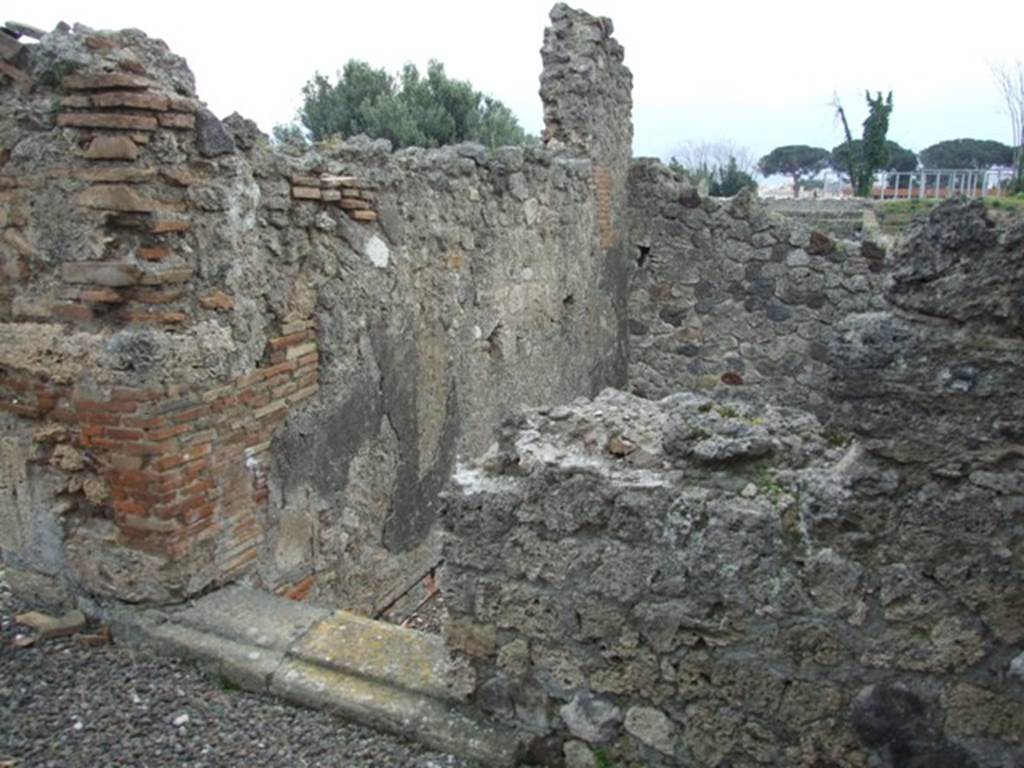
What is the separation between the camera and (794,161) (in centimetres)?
5700

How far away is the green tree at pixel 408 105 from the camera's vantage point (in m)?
18.8

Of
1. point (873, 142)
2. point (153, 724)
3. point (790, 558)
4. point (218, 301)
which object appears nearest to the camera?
point (790, 558)

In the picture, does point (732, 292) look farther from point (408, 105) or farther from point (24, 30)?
point (408, 105)

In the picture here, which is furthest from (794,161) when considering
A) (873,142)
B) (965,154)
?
(873,142)

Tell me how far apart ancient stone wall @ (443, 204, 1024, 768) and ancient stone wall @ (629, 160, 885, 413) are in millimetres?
5335

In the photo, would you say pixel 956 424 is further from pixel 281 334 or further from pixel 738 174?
pixel 738 174

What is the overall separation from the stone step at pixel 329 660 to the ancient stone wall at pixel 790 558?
0.13 meters

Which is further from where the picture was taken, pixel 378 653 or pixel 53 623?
pixel 53 623

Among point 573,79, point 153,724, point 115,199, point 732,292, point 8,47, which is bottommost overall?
point 153,724

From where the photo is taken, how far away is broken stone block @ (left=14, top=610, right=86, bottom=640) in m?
3.05

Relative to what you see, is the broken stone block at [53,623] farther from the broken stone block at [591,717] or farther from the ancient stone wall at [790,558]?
the broken stone block at [591,717]

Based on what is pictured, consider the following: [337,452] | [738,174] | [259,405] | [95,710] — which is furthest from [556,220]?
[738,174]

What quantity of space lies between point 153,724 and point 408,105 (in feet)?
58.9

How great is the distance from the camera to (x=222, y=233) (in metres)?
3.11
